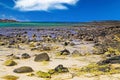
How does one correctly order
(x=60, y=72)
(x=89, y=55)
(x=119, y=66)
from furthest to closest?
(x=89, y=55)
(x=119, y=66)
(x=60, y=72)

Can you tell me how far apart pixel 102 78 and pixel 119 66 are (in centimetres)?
194

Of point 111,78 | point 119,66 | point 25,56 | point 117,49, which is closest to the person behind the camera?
point 111,78

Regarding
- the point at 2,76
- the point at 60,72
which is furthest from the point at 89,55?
the point at 2,76

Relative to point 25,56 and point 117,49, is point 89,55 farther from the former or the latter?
point 25,56

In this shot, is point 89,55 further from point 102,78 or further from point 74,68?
point 102,78

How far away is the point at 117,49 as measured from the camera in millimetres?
15930

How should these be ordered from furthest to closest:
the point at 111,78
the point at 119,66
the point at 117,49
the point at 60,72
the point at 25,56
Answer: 1. the point at 117,49
2. the point at 25,56
3. the point at 119,66
4. the point at 60,72
5. the point at 111,78

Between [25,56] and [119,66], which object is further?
[25,56]

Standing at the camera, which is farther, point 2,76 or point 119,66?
point 119,66

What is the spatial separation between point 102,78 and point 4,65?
4.45 meters

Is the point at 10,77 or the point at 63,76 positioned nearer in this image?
the point at 10,77

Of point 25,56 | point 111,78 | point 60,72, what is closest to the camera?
point 111,78

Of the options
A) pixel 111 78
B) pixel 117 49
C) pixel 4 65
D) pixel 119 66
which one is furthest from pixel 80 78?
pixel 117 49

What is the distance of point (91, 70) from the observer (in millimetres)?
10453
